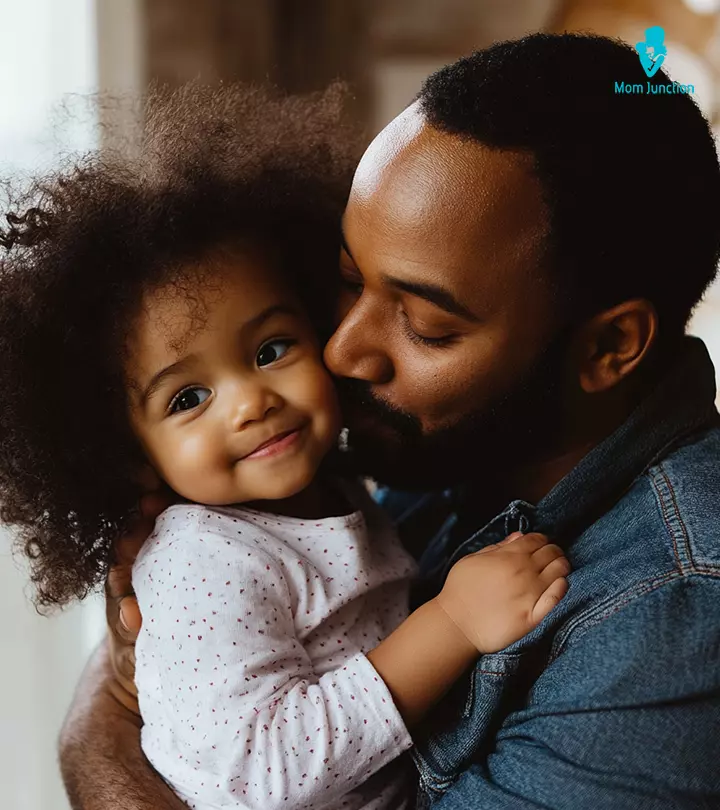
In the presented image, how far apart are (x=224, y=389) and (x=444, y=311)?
0.93 feet

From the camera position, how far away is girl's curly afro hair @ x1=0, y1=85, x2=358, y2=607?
1291 mm

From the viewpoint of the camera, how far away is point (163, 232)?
1.30 m

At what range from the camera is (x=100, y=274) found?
1.29m

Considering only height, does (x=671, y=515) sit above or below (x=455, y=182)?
below

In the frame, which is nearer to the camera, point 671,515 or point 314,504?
point 671,515

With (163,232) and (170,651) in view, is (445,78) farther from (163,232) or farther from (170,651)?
(170,651)

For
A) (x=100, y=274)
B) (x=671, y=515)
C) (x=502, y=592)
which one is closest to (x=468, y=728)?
(x=502, y=592)

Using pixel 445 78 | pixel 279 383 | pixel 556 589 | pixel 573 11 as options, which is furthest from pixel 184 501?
pixel 573 11

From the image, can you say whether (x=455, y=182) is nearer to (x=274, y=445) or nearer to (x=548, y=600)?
(x=274, y=445)

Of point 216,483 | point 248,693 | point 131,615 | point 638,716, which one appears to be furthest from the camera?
point 131,615

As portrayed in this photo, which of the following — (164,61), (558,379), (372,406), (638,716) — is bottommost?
(638,716)

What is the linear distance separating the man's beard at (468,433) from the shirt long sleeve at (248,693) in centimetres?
25

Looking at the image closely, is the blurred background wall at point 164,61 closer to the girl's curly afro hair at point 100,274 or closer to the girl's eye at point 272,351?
the girl's curly afro hair at point 100,274

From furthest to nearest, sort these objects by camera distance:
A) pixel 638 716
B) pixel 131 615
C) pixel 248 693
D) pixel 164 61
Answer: pixel 164 61 < pixel 131 615 < pixel 248 693 < pixel 638 716
